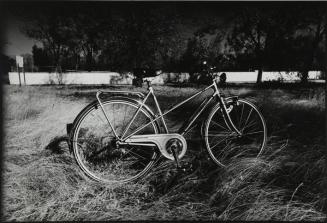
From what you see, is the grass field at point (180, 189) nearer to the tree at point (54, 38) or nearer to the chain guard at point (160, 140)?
the chain guard at point (160, 140)

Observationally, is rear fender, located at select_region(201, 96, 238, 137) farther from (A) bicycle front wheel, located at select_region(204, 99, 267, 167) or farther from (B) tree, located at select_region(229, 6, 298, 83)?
(B) tree, located at select_region(229, 6, 298, 83)

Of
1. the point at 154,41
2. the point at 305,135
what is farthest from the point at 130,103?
the point at 154,41

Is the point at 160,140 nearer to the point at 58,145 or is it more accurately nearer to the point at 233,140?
the point at 233,140

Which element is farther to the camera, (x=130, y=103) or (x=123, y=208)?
(x=130, y=103)

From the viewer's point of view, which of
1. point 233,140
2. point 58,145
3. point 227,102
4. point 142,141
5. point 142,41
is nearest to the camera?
point 142,141

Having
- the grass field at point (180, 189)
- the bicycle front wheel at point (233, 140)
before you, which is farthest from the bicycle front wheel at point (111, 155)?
the bicycle front wheel at point (233, 140)

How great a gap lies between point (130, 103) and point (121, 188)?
33.8 inches

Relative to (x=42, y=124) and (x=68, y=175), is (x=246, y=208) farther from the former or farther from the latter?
(x=42, y=124)

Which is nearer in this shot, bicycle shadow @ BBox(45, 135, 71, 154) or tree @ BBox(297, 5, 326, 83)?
bicycle shadow @ BBox(45, 135, 71, 154)

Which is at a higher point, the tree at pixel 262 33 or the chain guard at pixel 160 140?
the tree at pixel 262 33

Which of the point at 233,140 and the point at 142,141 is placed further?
the point at 233,140

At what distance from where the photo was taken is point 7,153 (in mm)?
3178

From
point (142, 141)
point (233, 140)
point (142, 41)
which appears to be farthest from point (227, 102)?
point (142, 41)

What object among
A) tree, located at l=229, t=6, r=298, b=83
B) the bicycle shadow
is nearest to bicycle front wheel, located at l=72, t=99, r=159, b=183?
the bicycle shadow
